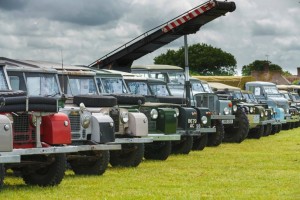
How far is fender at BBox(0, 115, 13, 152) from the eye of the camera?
10.8 metres

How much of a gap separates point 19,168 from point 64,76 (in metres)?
3.39

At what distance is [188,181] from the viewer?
13.5 metres

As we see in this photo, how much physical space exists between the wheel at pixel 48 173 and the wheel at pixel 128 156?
3.32 meters

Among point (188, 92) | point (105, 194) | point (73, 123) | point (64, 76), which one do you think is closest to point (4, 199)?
point (105, 194)

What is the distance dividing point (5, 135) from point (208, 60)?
7789 centimetres

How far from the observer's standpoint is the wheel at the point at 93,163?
13.9m

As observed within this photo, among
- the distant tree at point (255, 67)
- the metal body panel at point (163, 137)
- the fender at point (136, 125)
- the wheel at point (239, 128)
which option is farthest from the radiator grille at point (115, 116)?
the distant tree at point (255, 67)

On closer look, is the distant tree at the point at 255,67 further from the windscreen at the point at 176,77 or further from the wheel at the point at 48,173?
the wheel at the point at 48,173

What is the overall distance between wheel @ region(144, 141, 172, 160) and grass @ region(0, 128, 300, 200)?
201 millimetres

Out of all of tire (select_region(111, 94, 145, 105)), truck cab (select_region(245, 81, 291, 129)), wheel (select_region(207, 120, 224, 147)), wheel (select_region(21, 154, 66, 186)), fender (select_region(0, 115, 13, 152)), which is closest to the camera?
fender (select_region(0, 115, 13, 152))

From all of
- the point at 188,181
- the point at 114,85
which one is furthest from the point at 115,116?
the point at 114,85

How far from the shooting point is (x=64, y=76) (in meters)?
15.6

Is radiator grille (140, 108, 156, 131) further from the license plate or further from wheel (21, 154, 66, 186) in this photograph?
the license plate

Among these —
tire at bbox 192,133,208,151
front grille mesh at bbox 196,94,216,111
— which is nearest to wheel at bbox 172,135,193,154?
tire at bbox 192,133,208,151
